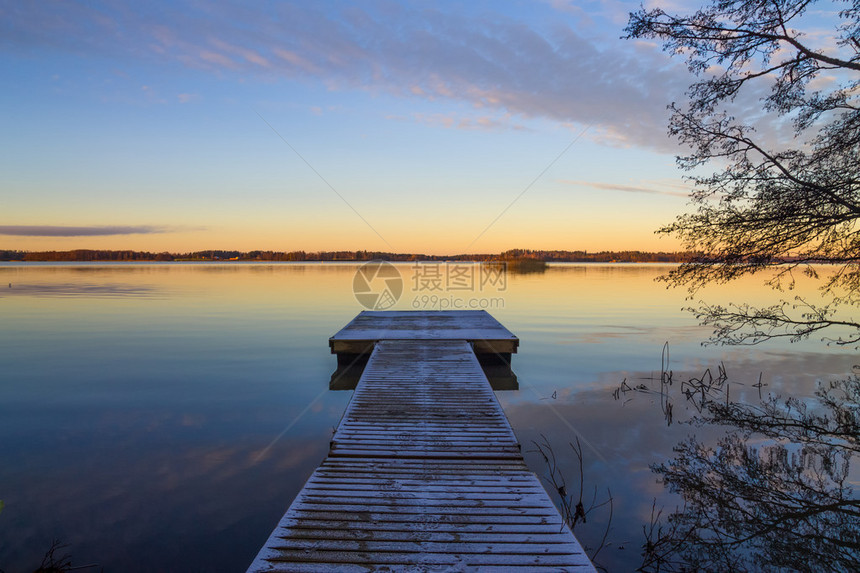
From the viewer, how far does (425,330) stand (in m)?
13.0

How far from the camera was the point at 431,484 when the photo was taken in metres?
4.29

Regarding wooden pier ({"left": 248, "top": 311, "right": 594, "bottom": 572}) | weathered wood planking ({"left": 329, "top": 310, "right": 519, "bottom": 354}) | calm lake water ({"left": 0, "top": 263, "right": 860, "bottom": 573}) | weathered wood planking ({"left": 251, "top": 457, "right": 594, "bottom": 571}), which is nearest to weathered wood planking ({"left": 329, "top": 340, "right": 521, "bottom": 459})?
wooden pier ({"left": 248, "top": 311, "right": 594, "bottom": 572})

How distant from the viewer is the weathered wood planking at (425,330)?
1127 cm

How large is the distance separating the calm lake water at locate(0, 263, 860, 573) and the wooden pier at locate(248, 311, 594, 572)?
95cm

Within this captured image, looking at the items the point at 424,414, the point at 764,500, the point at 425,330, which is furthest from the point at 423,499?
the point at 425,330

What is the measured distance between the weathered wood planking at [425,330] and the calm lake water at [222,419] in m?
0.85

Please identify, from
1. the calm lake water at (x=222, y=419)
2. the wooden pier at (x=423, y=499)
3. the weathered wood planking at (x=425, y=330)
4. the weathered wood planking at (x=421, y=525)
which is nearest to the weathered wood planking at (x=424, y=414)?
the wooden pier at (x=423, y=499)

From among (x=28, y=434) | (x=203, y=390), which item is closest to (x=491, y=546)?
(x=28, y=434)

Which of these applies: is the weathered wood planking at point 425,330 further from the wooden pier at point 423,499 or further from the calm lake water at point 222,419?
the wooden pier at point 423,499

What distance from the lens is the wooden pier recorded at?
318 centimetres

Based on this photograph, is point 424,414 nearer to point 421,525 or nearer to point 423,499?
point 423,499

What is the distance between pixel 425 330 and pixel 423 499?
9.01 meters

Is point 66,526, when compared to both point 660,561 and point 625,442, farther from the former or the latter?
point 625,442

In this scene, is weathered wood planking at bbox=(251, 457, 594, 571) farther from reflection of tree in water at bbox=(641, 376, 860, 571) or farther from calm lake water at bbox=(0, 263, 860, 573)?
reflection of tree in water at bbox=(641, 376, 860, 571)
